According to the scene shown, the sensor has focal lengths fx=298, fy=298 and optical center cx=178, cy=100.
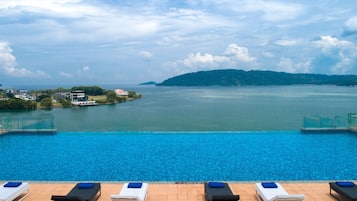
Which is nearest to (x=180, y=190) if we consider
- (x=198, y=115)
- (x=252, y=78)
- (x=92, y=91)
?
A: (x=198, y=115)

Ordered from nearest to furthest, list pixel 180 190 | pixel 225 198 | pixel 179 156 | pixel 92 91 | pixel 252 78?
pixel 225 198 → pixel 180 190 → pixel 179 156 → pixel 92 91 → pixel 252 78

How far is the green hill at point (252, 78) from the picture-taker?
15138cm

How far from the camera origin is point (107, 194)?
6.12 m

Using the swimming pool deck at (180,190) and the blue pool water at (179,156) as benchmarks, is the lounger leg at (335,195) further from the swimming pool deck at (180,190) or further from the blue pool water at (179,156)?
the blue pool water at (179,156)

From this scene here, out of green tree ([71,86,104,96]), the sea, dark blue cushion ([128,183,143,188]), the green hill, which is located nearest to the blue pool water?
the sea

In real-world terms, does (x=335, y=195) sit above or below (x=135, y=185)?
below

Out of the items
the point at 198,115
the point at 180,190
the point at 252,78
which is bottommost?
the point at 198,115

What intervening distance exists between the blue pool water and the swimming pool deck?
5.05 ft

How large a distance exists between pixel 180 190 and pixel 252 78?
152 m

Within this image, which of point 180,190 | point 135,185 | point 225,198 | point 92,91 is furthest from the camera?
point 92,91

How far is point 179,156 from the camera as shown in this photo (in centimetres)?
1039

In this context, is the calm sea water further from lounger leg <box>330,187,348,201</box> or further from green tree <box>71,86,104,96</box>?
green tree <box>71,86,104,96</box>

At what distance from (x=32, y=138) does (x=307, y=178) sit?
11947mm

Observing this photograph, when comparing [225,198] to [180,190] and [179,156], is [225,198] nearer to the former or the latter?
[180,190]
